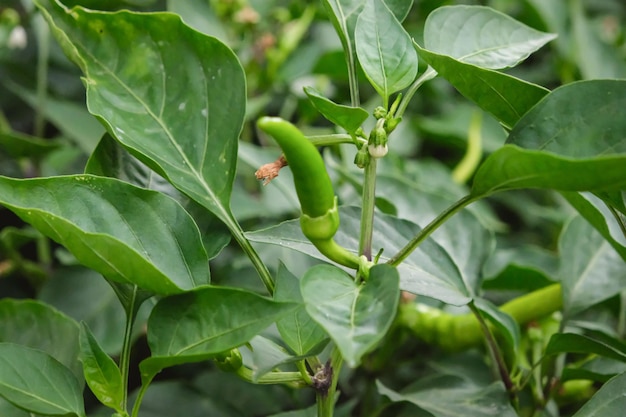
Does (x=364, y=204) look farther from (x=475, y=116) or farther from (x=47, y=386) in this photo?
(x=475, y=116)

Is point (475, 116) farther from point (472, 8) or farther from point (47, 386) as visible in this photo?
point (47, 386)

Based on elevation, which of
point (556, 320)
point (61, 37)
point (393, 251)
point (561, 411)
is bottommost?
point (561, 411)

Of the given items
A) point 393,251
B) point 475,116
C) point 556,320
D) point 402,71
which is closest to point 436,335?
point 556,320

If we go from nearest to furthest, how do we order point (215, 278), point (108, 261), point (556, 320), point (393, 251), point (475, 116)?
point (108, 261) < point (393, 251) < point (556, 320) < point (215, 278) < point (475, 116)

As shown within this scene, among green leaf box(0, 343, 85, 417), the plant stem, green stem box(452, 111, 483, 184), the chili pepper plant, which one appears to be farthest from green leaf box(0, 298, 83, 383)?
green stem box(452, 111, 483, 184)

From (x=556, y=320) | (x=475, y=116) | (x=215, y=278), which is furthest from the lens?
(x=475, y=116)

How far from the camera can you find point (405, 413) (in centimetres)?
55

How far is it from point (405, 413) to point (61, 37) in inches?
15.5

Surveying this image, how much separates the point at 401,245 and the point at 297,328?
12cm

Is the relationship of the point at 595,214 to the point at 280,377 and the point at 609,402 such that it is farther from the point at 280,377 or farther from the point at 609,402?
the point at 280,377

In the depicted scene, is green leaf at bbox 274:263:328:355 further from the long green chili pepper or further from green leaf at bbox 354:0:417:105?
green leaf at bbox 354:0:417:105

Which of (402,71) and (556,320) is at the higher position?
(402,71)

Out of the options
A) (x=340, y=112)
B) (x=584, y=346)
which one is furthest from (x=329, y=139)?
(x=584, y=346)

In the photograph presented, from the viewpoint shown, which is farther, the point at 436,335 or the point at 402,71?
the point at 436,335
